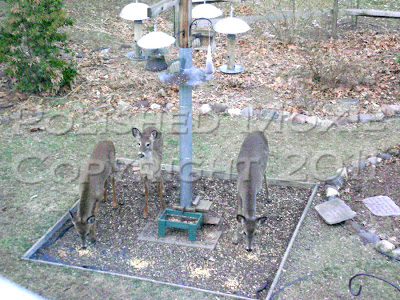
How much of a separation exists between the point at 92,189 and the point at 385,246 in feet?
12.0

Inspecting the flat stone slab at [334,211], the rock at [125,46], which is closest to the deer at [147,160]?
the flat stone slab at [334,211]

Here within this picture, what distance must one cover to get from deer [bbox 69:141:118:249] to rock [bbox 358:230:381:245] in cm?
332

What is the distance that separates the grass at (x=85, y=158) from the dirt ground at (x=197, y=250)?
300 millimetres

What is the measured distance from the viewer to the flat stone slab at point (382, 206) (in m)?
6.26

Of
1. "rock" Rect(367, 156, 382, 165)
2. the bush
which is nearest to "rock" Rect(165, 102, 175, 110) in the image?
the bush

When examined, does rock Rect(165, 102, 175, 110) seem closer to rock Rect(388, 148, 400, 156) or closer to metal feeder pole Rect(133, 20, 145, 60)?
metal feeder pole Rect(133, 20, 145, 60)

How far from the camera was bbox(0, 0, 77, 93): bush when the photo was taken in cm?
956

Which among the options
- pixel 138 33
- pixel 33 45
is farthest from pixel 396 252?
pixel 33 45

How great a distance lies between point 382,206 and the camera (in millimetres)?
6402

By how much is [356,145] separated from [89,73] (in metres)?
6.58

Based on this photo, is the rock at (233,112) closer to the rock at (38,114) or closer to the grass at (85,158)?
the grass at (85,158)

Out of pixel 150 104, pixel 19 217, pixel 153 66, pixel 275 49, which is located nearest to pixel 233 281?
pixel 153 66

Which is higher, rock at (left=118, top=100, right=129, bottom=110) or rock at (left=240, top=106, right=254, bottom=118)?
rock at (left=118, top=100, right=129, bottom=110)

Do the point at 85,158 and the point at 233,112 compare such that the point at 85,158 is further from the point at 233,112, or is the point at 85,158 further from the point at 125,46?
the point at 125,46
